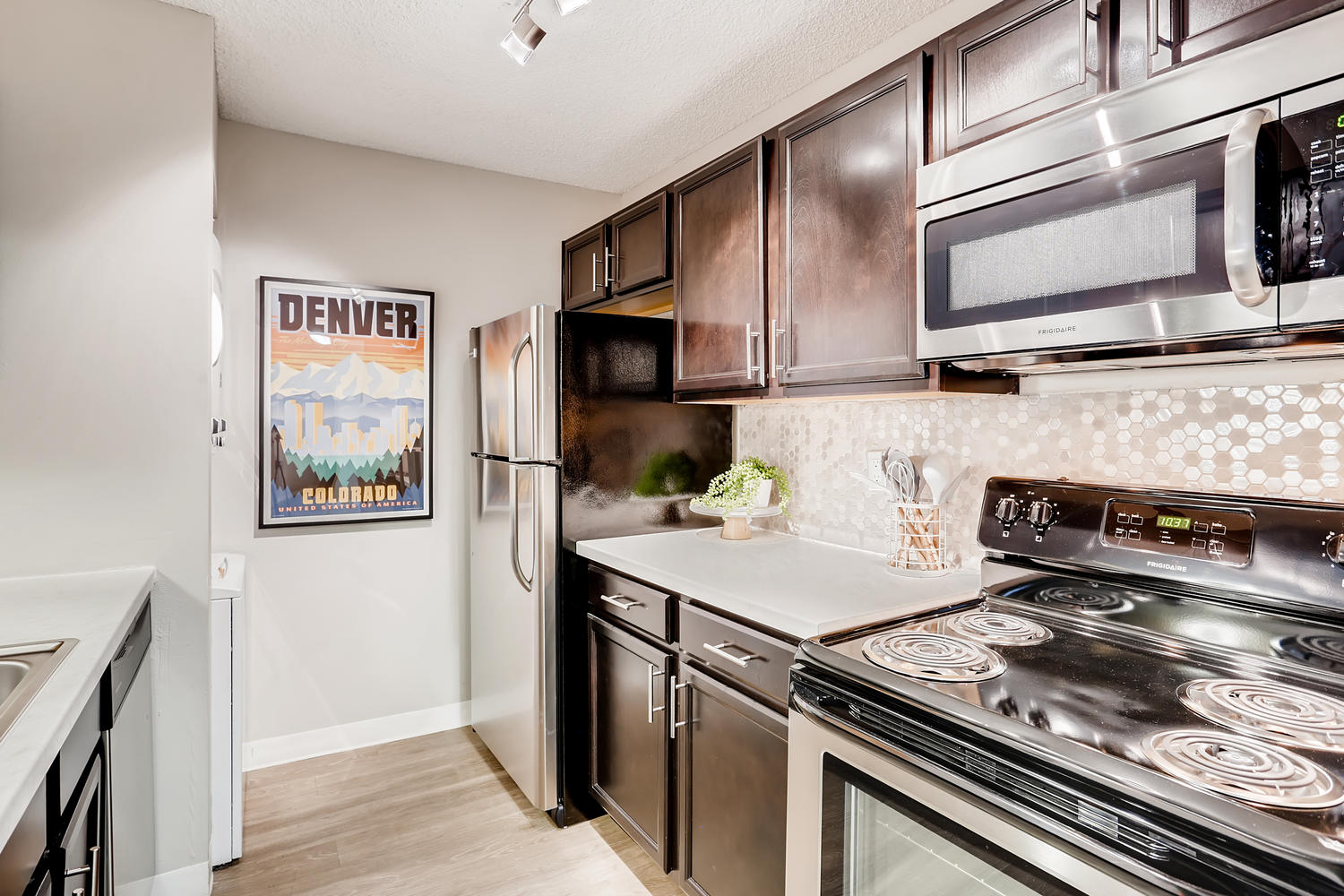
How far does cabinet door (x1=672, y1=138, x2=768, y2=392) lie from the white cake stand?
1.39 ft

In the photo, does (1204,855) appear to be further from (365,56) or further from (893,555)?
(365,56)

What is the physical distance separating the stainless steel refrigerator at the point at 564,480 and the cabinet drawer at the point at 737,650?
64 centimetres

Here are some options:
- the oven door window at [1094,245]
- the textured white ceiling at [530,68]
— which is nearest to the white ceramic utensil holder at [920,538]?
the oven door window at [1094,245]

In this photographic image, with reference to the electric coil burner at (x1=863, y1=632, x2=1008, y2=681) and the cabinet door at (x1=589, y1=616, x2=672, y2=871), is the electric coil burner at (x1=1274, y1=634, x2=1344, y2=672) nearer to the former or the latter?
the electric coil burner at (x1=863, y1=632, x2=1008, y2=681)

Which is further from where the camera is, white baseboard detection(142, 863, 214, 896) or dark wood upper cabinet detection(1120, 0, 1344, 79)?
white baseboard detection(142, 863, 214, 896)

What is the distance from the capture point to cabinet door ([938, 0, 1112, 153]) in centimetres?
126

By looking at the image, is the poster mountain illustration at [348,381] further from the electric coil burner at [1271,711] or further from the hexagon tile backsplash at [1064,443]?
the electric coil burner at [1271,711]

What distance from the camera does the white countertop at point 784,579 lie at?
4.93ft

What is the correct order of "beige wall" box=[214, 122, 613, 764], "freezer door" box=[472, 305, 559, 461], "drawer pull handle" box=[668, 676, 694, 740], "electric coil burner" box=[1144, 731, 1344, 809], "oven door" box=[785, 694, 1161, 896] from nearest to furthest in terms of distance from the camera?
"electric coil burner" box=[1144, 731, 1344, 809] → "oven door" box=[785, 694, 1161, 896] → "drawer pull handle" box=[668, 676, 694, 740] → "freezer door" box=[472, 305, 559, 461] → "beige wall" box=[214, 122, 613, 764]

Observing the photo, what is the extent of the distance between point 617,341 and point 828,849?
1662mm

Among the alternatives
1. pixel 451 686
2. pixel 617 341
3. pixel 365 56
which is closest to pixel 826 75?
pixel 617 341

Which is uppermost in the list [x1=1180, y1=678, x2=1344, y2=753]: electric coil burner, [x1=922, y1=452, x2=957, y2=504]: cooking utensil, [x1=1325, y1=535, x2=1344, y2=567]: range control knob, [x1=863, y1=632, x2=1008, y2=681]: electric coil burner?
[x1=922, y1=452, x2=957, y2=504]: cooking utensil

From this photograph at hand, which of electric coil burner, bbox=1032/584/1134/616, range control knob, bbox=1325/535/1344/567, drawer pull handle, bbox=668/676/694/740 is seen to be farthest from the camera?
drawer pull handle, bbox=668/676/694/740

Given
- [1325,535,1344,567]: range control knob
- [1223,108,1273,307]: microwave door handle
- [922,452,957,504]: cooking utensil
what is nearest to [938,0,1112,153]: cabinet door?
[1223,108,1273,307]: microwave door handle
